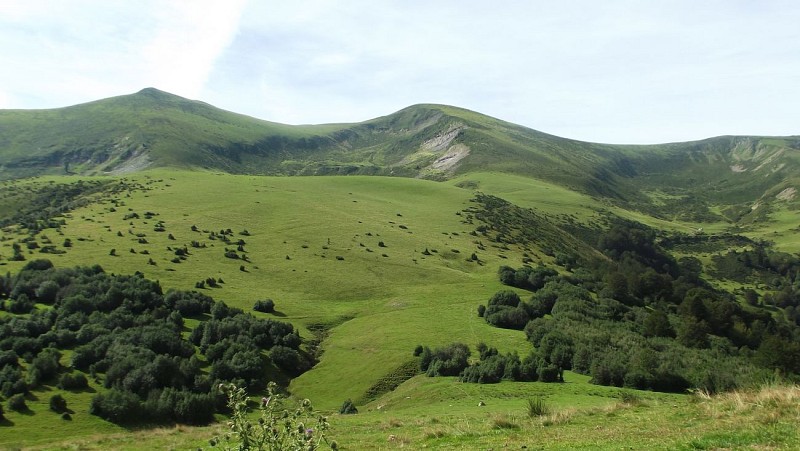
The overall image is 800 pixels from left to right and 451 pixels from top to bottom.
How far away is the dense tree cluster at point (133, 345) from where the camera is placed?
39844 millimetres

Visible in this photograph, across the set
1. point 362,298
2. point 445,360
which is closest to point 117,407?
point 445,360

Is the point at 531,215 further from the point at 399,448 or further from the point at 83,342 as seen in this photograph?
the point at 399,448

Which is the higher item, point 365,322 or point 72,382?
point 72,382

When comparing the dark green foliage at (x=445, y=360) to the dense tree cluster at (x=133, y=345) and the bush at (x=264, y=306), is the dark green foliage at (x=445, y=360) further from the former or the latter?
the bush at (x=264, y=306)

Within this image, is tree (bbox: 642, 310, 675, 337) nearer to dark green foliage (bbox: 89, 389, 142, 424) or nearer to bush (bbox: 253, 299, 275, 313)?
bush (bbox: 253, 299, 275, 313)

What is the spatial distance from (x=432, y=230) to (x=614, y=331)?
6718 centimetres

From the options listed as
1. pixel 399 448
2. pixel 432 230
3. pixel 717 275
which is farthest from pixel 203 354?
pixel 717 275

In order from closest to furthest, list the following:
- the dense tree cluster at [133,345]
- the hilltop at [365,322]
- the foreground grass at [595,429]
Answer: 1. the foreground grass at [595,429]
2. the hilltop at [365,322]
3. the dense tree cluster at [133,345]

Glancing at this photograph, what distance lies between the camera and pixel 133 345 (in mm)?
47156

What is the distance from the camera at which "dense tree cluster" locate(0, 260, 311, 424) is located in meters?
39.8

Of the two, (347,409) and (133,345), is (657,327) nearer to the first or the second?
(347,409)

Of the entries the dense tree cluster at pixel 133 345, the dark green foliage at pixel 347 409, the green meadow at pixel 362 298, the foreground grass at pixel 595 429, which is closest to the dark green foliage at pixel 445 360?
the green meadow at pixel 362 298

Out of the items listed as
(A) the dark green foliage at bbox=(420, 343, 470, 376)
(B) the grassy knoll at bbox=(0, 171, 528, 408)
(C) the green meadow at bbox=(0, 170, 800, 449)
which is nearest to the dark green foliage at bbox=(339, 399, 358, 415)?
(C) the green meadow at bbox=(0, 170, 800, 449)

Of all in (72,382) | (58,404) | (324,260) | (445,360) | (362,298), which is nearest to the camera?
(58,404)
